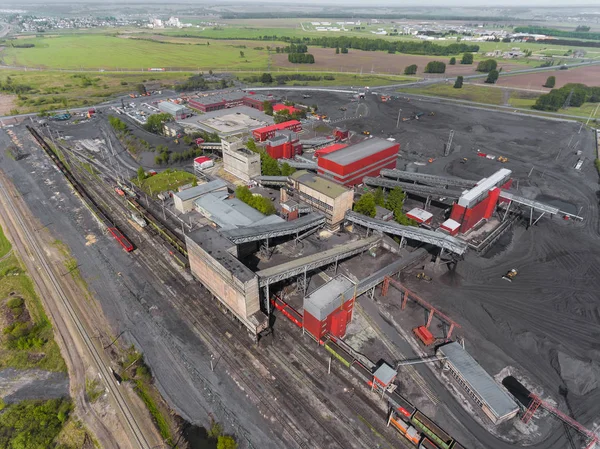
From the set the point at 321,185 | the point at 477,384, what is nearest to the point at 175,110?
the point at 321,185

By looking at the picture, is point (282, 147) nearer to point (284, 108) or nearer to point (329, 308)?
point (284, 108)

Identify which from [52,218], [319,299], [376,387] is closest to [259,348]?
[319,299]

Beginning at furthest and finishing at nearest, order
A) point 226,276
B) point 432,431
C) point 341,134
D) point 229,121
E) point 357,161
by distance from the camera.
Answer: point 229,121 < point 341,134 < point 357,161 < point 226,276 < point 432,431

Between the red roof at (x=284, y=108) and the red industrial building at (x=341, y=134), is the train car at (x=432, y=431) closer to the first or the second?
the red industrial building at (x=341, y=134)

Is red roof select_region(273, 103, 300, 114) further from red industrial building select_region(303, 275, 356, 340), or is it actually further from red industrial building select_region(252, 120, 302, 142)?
red industrial building select_region(303, 275, 356, 340)

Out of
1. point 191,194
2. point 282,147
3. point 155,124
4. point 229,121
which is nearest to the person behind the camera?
point 191,194

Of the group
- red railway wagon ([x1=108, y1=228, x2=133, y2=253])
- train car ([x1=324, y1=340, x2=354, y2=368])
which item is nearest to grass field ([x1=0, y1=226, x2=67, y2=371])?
red railway wagon ([x1=108, y1=228, x2=133, y2=253])

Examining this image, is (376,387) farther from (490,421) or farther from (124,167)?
(124,167)

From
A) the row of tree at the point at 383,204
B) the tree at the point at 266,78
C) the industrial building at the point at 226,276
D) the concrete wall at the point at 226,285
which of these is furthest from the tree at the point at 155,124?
the tree at the point at 266,78
